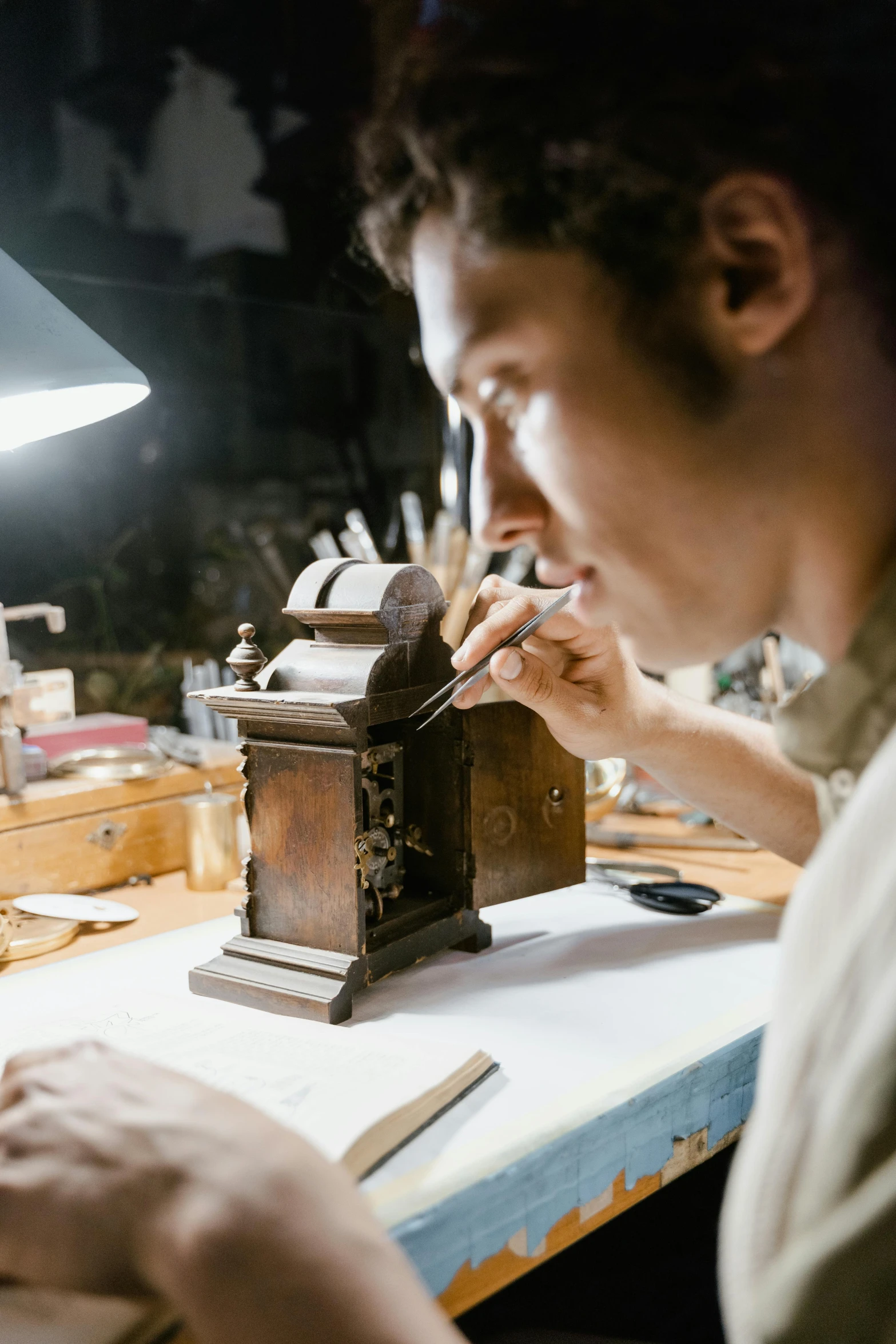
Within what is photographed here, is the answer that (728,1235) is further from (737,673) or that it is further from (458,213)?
(737,673)

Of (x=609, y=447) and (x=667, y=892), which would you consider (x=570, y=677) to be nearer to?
(x=667, y=892)

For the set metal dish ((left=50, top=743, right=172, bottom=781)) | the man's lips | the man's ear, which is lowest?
metal dish ((left=50, top=743, right=172, bottom=781))

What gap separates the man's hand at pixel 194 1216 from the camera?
0.64 m

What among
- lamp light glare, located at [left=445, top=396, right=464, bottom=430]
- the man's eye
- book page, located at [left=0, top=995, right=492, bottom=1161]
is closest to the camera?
the man's eye

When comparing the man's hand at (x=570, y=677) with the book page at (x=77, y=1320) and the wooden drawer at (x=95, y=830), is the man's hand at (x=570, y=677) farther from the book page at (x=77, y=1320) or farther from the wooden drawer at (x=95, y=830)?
the book page at (x=77, y=1320)

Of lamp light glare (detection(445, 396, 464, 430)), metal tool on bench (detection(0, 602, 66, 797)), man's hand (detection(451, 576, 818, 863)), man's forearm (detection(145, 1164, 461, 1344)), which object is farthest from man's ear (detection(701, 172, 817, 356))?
lamp light glare (detection(445, 396, 464, 430))

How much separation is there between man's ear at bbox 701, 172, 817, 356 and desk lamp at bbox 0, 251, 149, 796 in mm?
917

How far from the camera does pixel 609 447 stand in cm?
70

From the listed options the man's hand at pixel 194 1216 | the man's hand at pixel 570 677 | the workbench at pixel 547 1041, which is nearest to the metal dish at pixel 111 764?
the workbench at pixel 547 1041

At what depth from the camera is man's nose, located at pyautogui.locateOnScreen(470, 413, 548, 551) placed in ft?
2.74

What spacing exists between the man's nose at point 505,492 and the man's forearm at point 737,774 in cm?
74

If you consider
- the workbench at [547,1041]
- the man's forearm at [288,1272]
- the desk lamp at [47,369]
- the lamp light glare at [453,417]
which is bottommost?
the workbench at [547,1041]

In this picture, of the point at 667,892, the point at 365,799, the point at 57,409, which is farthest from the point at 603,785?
the point at 57,409

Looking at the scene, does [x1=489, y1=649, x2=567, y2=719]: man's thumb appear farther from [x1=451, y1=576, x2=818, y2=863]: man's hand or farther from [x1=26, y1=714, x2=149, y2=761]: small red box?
[x1=26, y1=714, x2=149, y2=761]: small red box
